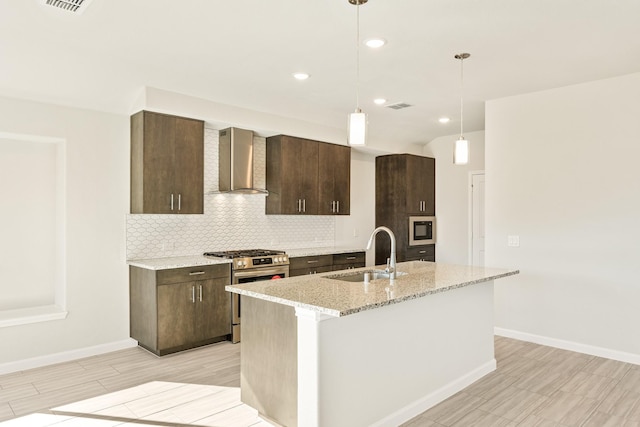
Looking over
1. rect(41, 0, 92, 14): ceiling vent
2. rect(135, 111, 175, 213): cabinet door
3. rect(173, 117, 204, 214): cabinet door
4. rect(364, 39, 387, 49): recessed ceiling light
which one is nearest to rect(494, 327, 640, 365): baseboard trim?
rect(364, 39, 387, 49): recessed ceiling light

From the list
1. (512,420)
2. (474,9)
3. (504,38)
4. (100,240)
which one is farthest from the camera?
(100,240)

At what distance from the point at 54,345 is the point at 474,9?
4.48 m

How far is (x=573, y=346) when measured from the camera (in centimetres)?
430

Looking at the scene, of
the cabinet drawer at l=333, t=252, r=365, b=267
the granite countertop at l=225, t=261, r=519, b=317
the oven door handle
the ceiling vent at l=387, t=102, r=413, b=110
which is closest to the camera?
the granite countertop at l=225, t=261, r=519, b=317

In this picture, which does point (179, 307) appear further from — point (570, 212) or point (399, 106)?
point (570, 212)

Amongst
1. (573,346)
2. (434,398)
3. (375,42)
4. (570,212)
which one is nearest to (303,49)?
(375,42)

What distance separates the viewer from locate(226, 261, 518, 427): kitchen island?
7.85 feet

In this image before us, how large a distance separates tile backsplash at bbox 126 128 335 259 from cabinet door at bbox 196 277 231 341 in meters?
0.64

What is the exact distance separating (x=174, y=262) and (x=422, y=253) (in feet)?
13.1

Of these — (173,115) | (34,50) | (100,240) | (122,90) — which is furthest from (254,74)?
(100,240)

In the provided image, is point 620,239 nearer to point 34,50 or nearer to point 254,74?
point 254,74

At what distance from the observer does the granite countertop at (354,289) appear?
88.1 inches

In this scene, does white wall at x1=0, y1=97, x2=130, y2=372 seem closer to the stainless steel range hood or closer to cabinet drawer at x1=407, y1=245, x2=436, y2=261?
the stainless steel range hood

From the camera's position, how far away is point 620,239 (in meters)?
4.02
